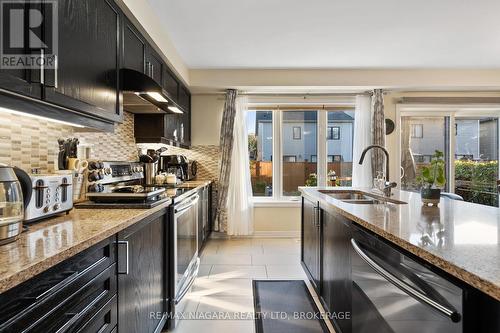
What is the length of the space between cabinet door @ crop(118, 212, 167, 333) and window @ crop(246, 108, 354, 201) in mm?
3078

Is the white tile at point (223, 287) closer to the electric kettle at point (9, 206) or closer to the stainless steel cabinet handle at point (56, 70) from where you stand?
the electric kettle at point (9, 206)

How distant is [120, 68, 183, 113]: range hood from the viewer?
2.11 meters

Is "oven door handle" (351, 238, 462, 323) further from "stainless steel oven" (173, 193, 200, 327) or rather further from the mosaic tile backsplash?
the mosaic tile backsplash

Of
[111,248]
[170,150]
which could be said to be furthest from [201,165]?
[111,248]

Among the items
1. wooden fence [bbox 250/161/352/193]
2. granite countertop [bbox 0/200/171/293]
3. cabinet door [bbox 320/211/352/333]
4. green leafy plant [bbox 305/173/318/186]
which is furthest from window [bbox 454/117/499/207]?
granite countertop [bbox 0/200/171/293]

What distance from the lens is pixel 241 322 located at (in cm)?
225

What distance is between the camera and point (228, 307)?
2471 millimetres

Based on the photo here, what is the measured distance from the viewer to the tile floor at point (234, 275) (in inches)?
88.8

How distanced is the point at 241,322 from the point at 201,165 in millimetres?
2925

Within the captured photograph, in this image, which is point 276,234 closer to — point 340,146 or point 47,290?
point 340,146

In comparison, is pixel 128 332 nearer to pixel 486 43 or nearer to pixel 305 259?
pixel 305 259

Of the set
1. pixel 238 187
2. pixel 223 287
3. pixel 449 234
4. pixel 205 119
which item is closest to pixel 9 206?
pixel 449 234

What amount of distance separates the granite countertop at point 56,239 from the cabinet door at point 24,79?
1.77ft

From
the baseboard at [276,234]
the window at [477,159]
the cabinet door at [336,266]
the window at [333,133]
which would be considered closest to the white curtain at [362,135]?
the window at [333,133]
